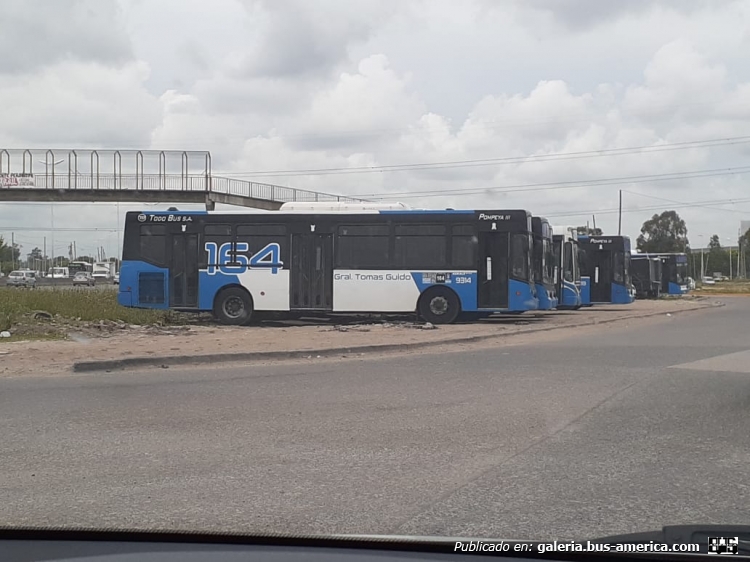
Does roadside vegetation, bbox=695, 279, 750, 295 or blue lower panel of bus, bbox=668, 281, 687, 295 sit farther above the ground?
blue lower panel of bus, bbox=668, 281, 687, 295

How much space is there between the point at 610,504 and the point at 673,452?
6.31ft

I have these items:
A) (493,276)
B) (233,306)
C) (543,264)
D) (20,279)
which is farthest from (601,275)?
(20,279)

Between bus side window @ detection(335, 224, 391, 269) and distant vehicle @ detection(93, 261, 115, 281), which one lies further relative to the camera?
distant vehicle @ detection(93, 261, 115, 281)

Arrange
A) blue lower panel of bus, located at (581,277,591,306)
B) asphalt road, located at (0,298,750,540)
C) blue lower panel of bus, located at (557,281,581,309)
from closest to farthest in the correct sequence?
asphalt road, located at (0,298,750,540)
blue lower panel of bus, located at (557,281,581,309)
blue lower panel of bus, located at (581,277,591,306)

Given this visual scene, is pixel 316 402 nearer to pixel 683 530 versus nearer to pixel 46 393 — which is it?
pixel 46 393

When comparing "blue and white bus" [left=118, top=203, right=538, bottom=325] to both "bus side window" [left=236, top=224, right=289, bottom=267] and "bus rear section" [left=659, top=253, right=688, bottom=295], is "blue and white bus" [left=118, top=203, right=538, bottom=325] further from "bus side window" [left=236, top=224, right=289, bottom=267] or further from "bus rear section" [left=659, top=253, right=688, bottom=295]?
"bus rear section" [left=659, top=253, right=688, bottom=295]

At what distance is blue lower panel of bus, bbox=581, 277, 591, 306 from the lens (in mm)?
35812

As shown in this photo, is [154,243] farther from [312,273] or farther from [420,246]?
[420,246]

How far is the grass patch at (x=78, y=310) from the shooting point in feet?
70.5

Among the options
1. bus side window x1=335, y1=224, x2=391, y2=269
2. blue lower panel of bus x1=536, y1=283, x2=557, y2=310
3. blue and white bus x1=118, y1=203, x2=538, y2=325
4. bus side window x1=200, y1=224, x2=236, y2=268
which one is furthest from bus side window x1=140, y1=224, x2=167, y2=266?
blue lower panel of bus x1=536, y1=283, x2=557, y2=310

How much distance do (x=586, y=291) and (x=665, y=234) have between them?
2613 inches

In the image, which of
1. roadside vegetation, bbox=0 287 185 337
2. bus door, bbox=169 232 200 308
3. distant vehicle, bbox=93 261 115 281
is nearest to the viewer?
roadside vegetation, bbox=0 287 185 337

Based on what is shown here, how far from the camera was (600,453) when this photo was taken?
7.24 metres

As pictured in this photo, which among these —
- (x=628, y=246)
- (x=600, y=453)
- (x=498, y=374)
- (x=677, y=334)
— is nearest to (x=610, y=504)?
(x=600, y=453)
